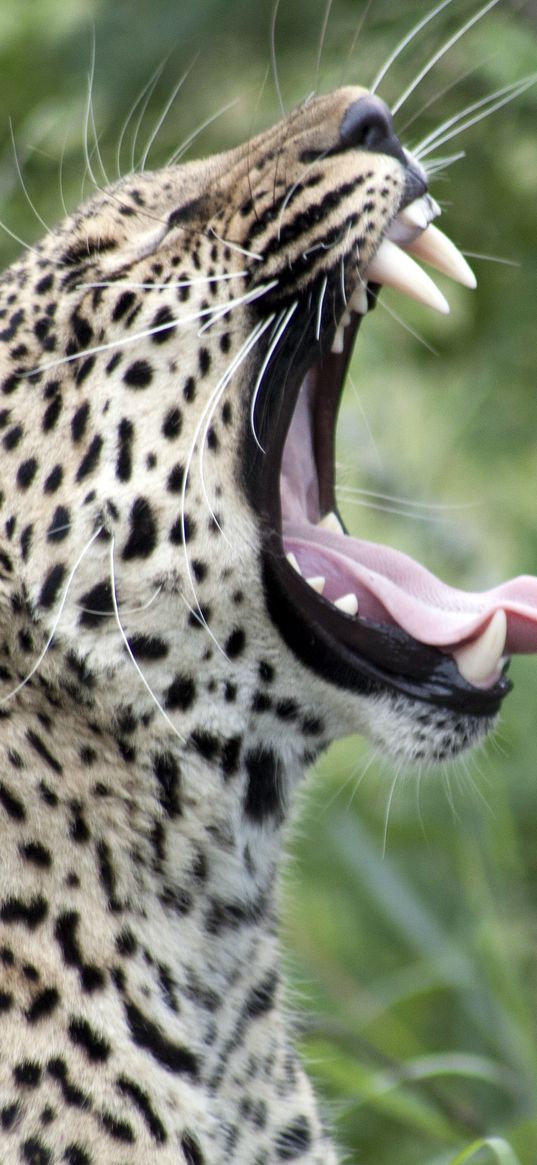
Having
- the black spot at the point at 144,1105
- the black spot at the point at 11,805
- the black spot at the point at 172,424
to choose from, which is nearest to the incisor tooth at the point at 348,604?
the black spot at the point at 172,424

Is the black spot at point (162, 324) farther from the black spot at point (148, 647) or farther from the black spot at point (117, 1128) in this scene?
the black spot at point (117, 1128)

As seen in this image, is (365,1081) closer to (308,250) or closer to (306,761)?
(306,761)

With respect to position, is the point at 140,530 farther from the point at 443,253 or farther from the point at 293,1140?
the point at 293,1140

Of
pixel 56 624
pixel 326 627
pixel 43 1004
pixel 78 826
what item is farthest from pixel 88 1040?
pixel 326 627

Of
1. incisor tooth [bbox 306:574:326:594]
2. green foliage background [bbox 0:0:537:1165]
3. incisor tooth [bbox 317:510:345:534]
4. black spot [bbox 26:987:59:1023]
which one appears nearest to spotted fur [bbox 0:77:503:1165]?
black spot [bbox 26:987:59:1023]

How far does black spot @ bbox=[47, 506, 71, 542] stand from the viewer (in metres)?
2.54

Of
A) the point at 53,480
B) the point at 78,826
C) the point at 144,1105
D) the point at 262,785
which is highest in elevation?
the point at 53,480

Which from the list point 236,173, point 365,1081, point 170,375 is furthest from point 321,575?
point 365,1081

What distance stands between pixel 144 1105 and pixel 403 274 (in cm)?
142

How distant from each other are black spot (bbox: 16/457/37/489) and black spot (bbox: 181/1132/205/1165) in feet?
3.46

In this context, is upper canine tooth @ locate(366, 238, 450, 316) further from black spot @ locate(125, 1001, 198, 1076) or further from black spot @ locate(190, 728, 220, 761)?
black spot @ locate(125, 1001, 198, 1076)

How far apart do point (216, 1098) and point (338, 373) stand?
1.36 m

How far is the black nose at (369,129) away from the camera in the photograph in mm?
2693

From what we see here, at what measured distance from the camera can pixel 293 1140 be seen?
2.82 metres
